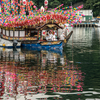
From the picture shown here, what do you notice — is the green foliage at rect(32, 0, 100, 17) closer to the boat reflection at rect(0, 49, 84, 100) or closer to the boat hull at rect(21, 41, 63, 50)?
the boat hull at rect(21, 41, 63, 50)

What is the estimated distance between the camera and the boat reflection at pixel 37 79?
18406 mm

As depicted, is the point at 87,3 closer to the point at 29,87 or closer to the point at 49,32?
the point at 49,32

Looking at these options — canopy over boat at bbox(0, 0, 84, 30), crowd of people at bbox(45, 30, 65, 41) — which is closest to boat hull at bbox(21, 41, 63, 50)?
crowd of people at bbox(45, 30, 65, 41)

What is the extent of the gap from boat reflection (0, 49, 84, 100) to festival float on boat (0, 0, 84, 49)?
17341 millimetres

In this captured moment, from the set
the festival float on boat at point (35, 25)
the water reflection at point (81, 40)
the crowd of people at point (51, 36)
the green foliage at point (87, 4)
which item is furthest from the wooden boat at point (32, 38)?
the green foliage at point (87, 4)

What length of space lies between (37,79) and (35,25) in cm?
2760

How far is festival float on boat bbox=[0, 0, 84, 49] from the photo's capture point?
152 ft

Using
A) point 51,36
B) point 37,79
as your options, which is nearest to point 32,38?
point 51,36

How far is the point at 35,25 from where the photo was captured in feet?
161

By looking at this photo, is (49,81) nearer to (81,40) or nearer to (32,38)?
(32,38)

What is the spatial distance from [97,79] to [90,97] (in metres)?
4.94

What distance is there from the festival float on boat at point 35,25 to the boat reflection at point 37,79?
56.9 feet

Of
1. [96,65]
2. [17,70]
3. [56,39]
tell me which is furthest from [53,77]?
[56,39]

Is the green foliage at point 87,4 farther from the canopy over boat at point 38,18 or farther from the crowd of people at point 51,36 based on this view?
the crowd of people at point 51,36
